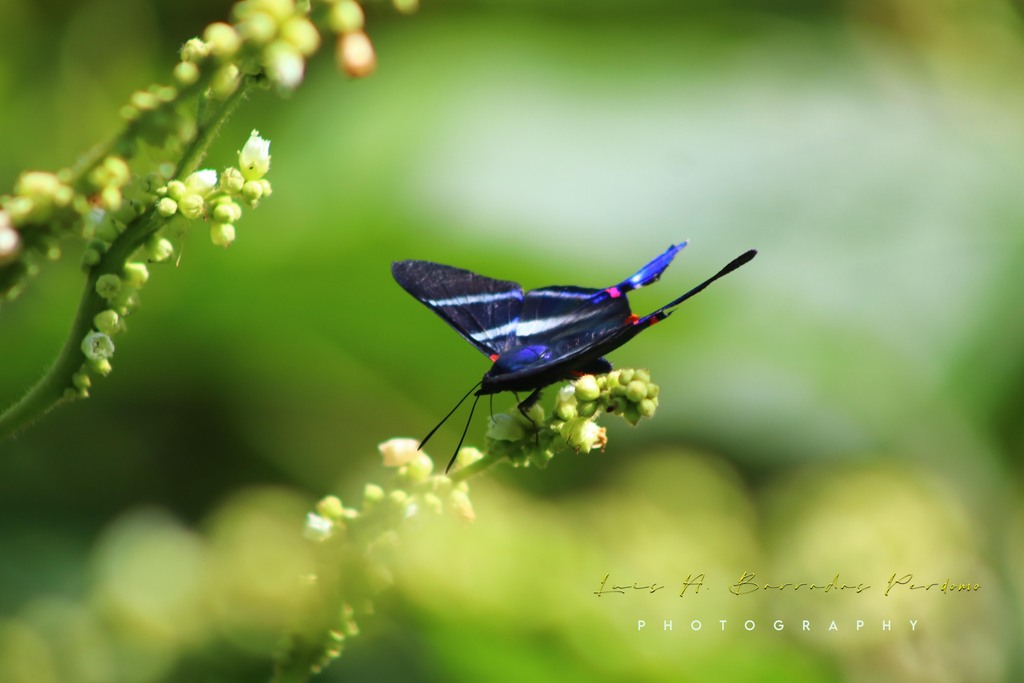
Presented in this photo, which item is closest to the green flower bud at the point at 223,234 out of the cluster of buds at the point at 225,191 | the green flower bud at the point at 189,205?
the cluster of buds at the point at 225,191

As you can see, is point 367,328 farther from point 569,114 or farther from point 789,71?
point 789,71

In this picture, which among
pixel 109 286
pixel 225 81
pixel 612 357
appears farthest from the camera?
pixel 612 357

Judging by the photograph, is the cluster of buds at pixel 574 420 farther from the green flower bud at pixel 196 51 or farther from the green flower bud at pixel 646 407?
the green flower bud at pixel 196 51

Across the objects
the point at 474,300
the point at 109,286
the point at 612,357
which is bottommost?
the point at 612,357

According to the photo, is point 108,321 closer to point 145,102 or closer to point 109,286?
point 109,286

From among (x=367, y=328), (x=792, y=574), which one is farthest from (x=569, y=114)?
(x=792, y=574)

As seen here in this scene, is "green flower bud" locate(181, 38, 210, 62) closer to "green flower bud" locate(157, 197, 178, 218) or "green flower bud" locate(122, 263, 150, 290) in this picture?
"green flower bud" locate(157, 197, 178, 218)

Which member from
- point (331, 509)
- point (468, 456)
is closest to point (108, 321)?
point (331, 509)
